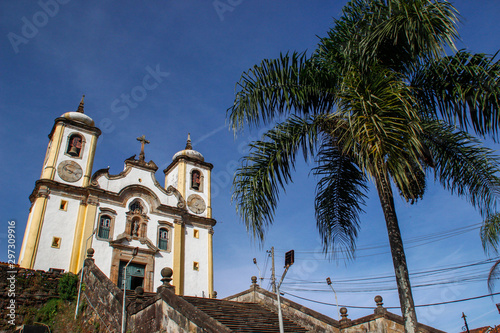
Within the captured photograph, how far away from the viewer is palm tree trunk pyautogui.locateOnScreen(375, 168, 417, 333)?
17.2 ft

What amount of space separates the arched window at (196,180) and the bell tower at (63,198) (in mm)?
7089

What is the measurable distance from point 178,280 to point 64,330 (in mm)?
8802

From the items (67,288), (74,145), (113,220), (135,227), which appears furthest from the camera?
(74,145)

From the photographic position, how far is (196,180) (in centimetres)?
2800

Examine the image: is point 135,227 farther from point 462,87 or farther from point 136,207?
point 462,87

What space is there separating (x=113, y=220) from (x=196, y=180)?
755cm

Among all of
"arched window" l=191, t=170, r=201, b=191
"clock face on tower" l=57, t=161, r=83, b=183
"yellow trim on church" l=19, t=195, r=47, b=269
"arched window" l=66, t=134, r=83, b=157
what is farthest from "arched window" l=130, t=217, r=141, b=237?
"arched window" l=191, t=170, r=201, b=191

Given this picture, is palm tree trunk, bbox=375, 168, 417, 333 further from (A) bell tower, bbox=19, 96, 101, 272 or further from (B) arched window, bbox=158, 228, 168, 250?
(B) arched window, bbox=158, 228, 168, 250

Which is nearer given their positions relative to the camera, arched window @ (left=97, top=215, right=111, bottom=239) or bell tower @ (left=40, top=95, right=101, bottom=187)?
arched window @ (left=97, top=215, right=111, bottom=239)

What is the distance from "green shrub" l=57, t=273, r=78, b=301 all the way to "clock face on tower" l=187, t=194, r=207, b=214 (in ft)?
36.7

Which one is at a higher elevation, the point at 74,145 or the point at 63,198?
the point at 74,145

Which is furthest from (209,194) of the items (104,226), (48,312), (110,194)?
(48,312)

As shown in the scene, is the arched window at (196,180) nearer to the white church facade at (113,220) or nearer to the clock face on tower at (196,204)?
the white church facade at (113,220)

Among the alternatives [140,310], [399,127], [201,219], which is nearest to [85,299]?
[140,310]
